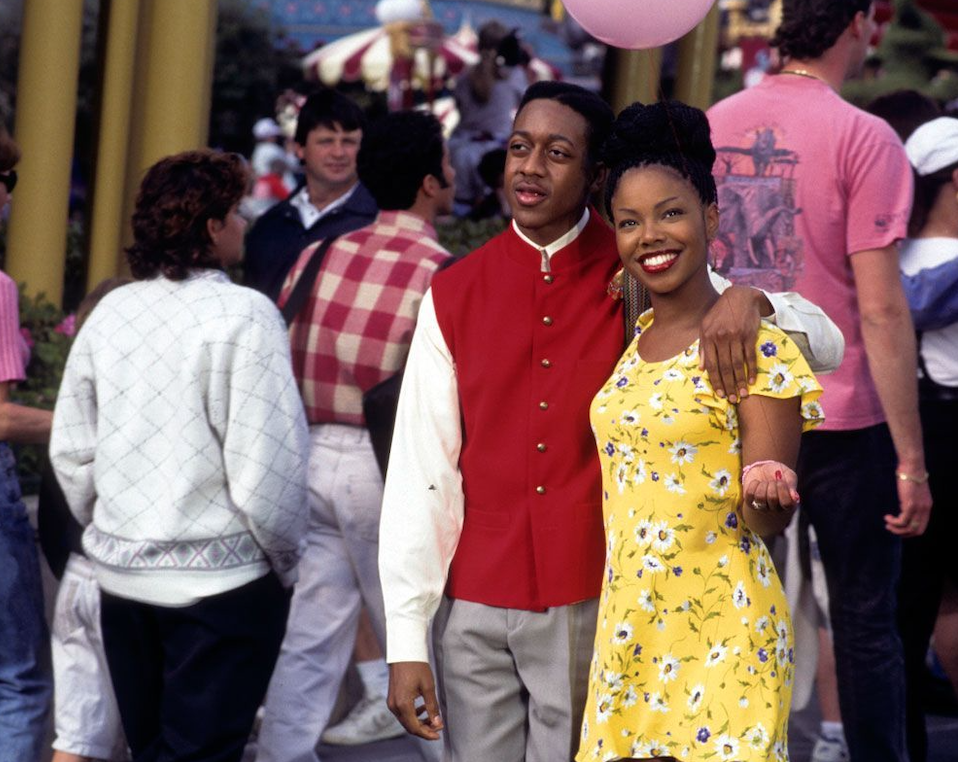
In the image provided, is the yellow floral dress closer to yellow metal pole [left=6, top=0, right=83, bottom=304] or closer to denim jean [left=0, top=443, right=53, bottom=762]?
denim jean [left=0, top=443, right=53, bottom=762]

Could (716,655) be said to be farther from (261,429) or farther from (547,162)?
(261,429)

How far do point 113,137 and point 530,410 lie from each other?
4.72 metres

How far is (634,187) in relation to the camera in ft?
11.0

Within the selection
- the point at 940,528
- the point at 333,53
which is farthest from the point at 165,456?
the point at 333,53

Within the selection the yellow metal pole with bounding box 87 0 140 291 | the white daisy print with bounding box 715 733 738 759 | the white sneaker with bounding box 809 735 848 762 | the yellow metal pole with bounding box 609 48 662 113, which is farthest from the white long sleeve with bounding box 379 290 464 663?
the yellow metal pole with bounding box 609 48 662 113

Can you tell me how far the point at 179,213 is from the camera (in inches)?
174

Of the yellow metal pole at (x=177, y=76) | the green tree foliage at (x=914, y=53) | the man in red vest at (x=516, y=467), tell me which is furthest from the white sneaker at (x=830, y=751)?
the green tree foliage at (x=914, y=53)

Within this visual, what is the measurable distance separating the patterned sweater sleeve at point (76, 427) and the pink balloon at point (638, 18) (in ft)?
5.10

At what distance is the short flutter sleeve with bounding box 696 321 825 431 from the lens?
10.4ft

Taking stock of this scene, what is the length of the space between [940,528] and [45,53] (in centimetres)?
432

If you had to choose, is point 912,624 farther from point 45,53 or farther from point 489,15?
point 489,15

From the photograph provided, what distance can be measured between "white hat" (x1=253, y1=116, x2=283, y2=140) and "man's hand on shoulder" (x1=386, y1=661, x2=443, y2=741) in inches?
693

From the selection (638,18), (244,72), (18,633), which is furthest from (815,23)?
(244,72)

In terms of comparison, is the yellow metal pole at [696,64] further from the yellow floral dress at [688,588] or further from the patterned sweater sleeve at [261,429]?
the yellow floral dress at [688,588]
